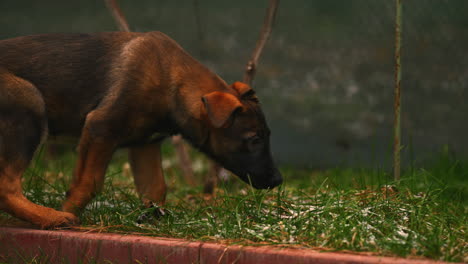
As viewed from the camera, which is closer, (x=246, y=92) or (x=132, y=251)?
(x=132, y=251)

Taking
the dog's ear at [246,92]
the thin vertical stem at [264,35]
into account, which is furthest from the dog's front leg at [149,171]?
the thin vertical stem at [264,35]

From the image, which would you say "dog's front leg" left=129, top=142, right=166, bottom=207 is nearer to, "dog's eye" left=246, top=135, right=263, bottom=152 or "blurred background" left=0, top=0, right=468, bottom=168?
"dog's eye" left=246, top=135, right=263, bottom=152

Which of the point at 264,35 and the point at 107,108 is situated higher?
the point at 264,35

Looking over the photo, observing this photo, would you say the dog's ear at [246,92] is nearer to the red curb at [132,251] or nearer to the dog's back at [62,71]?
the dog's back at [62,71]

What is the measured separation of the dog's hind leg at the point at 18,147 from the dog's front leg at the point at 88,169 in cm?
13

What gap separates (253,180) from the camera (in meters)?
3.96

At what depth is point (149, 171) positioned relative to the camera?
4301 millimetres

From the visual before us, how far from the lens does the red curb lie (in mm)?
2771

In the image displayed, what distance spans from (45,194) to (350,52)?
12.5 feet

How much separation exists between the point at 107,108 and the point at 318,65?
12.0 ft

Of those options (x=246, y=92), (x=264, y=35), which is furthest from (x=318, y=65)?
(x=246, y=92)

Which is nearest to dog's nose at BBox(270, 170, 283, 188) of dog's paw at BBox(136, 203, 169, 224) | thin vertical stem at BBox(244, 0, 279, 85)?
dog's paw at BBox(136, 203, 169, 224)

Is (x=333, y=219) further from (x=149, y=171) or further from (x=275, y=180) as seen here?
(x=149, y=171)

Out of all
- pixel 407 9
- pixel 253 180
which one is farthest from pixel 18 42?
pixel 407 9
